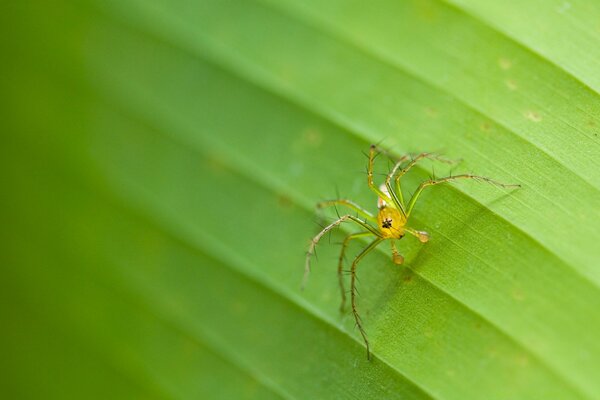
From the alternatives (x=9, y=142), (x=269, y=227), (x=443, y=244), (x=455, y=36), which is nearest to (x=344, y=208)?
(x=269, y=227)

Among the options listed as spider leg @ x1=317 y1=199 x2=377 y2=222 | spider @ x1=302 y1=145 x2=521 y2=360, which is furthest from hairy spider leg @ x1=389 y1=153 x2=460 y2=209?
spider leg @ x1=317 y1=199 x2=377 y2=222

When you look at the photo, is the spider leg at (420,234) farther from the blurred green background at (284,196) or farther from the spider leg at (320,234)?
the spider leg at (320,234)

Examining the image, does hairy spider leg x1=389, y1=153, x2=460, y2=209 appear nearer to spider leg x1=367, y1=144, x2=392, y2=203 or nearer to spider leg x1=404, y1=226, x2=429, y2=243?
spider leg x1=367, y1=144, x2=392, y2=203

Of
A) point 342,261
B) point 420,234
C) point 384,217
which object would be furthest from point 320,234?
point 420,234

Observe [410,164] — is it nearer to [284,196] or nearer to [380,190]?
[380,190]

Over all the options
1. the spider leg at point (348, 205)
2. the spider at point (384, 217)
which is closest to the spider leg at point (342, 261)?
the spider at point (384, 217)

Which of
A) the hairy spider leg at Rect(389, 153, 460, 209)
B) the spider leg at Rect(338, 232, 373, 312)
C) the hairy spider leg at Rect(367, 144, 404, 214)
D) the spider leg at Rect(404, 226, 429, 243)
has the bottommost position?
the spider leg at Rect(338, 232, 373, 312)

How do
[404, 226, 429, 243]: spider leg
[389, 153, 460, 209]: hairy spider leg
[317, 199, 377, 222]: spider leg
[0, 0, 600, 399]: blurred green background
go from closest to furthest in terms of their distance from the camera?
[0, 0, 600, 399]: blurred green background
[404, 226, 429, 243]: spider leg
[389, 153, 460, 209]: hairy spider leg
[317, 199, 377, 222]: spider leg
